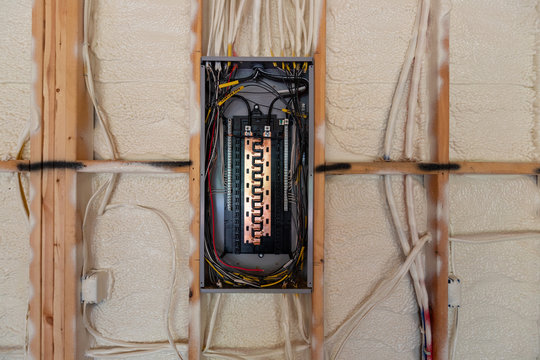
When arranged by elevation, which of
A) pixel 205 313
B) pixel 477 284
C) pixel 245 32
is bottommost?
Answer: pixel 205 313

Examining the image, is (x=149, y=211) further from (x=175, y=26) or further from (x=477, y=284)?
(x=477, y=284)

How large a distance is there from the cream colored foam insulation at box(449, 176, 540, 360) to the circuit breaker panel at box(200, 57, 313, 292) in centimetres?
65

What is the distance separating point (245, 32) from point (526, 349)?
1.71 metres

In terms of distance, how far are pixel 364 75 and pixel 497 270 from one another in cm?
95

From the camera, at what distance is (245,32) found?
3.65 ft

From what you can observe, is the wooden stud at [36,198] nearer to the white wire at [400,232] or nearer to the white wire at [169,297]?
the white wire at [169,297]

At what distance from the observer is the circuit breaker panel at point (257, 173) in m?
1.02

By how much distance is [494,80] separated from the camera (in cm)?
113

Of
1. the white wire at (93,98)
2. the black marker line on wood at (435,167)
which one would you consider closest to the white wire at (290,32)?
the black marker line on wood at (435,167)

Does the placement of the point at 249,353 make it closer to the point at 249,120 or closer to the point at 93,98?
the point at 249,120

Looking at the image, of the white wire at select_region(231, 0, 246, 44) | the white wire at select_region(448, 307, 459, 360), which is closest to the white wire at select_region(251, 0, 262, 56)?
the white wire at select_region(231, 0, 246, 44)

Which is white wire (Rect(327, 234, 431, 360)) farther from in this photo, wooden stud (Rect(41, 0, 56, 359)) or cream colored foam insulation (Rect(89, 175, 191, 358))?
wooden stud (Rect(41, 0, 56, 359))

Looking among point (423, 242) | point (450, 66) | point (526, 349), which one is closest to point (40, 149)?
point (423, 242)

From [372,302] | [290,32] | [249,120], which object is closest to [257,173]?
[249,120]
